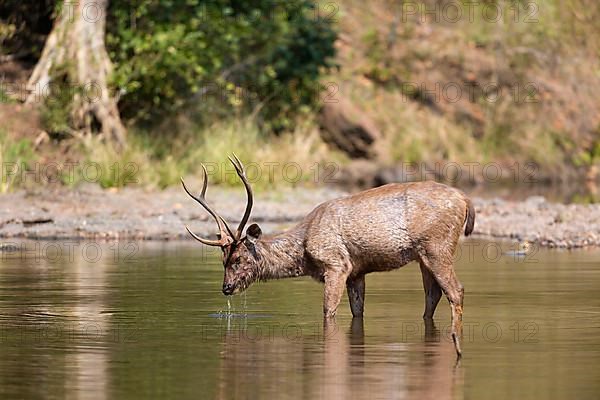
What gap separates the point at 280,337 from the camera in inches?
474

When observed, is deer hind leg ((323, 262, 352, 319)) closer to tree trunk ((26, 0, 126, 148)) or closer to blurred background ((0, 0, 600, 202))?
blurred background ((0, 0, 600, 202))

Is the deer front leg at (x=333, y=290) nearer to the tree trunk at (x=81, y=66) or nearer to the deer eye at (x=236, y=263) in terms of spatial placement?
the deer eye at (x=236, y=263)

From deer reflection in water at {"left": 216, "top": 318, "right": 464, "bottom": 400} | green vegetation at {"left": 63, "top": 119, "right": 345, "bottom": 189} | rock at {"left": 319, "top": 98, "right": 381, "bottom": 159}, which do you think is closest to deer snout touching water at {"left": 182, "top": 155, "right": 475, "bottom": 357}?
deer reflection in water at {"left": 216, "top": 318, "right": 464, "bottom": 400}

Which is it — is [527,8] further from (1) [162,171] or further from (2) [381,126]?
(1) [162,171]

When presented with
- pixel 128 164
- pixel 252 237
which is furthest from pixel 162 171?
pixel 252 237

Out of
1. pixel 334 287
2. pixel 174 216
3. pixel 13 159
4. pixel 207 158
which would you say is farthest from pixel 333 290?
pixel 207 158

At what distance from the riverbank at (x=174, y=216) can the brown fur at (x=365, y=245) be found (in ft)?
26.3

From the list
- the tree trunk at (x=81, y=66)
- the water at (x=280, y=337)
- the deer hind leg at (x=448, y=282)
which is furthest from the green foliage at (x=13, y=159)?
the deer hind leg at (x=448, y=282)

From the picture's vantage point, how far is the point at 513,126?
4344cm

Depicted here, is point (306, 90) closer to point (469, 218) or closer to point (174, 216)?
point (174, 216)

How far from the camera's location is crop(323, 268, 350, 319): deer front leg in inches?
526

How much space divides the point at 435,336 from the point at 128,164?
17.0 meters

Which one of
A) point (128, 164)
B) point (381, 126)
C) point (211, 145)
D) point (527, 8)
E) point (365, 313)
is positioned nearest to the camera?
point (365, 313)

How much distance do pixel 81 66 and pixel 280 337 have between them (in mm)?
18731
